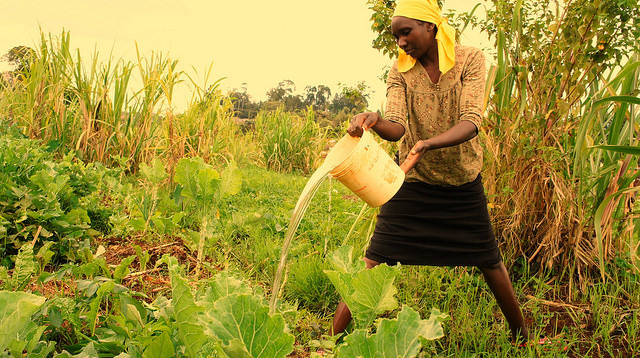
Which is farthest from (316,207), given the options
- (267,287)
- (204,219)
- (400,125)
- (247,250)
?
(204,219)

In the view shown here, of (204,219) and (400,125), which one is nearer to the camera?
(204,219)

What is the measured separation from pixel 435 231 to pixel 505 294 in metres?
0.40

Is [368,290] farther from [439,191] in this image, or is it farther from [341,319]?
[439,191]

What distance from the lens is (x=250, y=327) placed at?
691 mm

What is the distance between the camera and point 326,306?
2.23 metres

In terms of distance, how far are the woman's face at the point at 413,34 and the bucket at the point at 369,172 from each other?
532 mm

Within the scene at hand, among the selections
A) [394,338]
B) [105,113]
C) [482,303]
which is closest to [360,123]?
[394,338]

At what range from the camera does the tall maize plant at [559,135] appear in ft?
7.39

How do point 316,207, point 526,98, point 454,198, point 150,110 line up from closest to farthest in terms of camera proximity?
point 454,198 < point 526,98 < point 316,207 < point 150,110

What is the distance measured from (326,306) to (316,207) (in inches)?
72.5

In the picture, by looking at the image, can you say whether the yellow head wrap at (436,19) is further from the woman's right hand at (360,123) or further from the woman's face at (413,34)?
the woman's right hand at (360,123)

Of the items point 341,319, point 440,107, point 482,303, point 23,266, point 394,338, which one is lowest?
point 482,303

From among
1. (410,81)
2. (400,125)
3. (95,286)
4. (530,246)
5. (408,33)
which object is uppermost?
(408,33)

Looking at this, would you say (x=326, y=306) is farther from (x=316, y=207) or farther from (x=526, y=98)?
(x=316, y=207)
